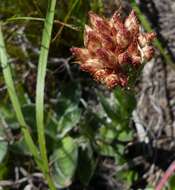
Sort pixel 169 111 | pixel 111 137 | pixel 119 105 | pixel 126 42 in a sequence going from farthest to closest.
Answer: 1. pixel 169 111
2. pixel 111 137
3. pixel 119 105
4. pixel 126 42

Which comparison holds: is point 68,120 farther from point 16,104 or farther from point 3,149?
point 16,104

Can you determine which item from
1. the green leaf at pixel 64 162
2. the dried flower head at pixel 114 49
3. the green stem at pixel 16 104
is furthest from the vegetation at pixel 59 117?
the dried flower head at pixel 114 49

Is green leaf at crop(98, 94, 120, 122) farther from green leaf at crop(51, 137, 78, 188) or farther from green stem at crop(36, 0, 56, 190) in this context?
green stem at crop(36, 0, 56, 190)

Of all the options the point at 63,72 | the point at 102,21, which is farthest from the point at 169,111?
the point at 102,21

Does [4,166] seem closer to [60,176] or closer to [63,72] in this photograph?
[60,176]

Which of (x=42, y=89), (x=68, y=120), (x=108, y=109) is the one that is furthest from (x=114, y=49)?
(x=68, y=120)

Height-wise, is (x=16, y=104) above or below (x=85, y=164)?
above

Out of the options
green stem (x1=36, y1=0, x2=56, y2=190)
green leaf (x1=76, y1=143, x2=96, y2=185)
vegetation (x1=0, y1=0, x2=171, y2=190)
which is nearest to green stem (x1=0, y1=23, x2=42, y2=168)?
green stem (x1=36, y1=0, x2=56, y2=190)
